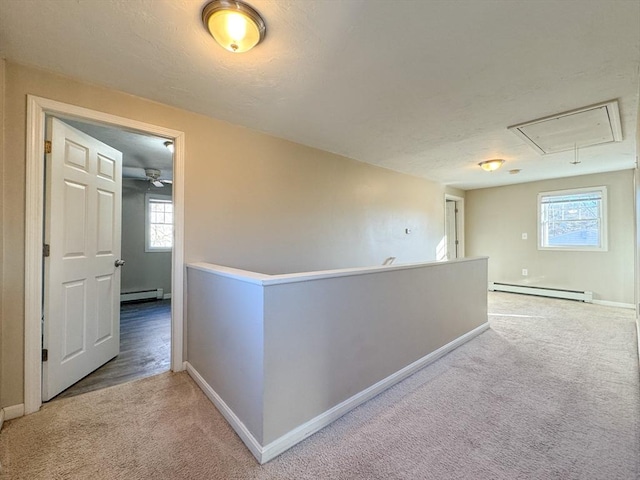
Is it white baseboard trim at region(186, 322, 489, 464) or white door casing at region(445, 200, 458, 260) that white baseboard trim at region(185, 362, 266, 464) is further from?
white door casing at region(445, 200, 458, 260)

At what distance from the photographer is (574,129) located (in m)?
2.75

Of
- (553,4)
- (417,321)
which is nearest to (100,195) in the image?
(417,321)

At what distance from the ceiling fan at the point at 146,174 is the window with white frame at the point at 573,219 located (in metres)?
6.94

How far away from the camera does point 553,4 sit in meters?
1.29

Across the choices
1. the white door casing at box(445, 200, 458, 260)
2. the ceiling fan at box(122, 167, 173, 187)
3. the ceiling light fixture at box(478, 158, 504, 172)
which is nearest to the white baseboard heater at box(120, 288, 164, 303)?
the ceiling fan at box(122, 167, 173, 187)

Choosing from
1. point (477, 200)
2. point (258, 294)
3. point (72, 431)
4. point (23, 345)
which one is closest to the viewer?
point (258, 294)

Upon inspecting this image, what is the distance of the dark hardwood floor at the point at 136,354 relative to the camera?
2199mm

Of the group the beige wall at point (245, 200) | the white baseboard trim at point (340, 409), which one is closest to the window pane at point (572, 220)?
the beige wall at point (245, 200)

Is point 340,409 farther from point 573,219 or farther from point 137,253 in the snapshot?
point 573,219

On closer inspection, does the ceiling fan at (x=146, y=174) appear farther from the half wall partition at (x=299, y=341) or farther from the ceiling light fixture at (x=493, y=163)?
the ceiling light fixture at (x=493, y=163)

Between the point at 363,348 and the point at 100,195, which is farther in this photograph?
the point at 100,195

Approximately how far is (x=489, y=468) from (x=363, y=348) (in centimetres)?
85

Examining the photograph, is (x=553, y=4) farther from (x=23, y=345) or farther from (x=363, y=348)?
(x=23, y=345)

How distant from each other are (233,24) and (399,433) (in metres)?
2.39
